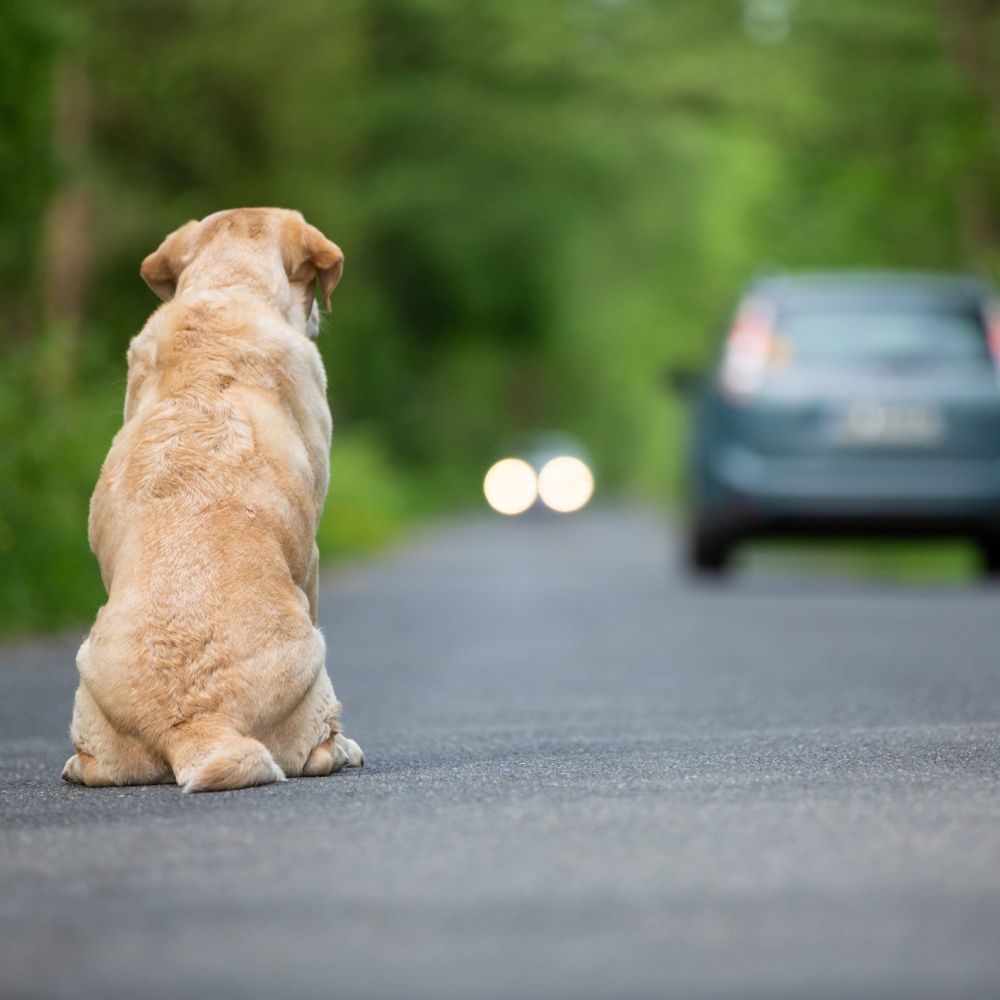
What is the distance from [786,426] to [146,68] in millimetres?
10098

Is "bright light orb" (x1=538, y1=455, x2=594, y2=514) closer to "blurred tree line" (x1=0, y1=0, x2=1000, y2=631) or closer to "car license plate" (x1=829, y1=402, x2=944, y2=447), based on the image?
"blurred tree line" (x1=0, y1=0, x2=1000, y2=631)

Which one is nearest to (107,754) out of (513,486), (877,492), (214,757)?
(214,757)

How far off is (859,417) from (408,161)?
72.3ft

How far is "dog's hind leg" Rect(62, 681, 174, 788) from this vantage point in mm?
4840

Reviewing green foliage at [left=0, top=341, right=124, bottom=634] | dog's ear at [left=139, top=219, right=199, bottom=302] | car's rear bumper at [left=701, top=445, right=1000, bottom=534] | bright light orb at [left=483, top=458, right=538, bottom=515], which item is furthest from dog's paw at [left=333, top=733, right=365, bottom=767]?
bright light orb at [left=483, top=458, right=538, bottom=515]

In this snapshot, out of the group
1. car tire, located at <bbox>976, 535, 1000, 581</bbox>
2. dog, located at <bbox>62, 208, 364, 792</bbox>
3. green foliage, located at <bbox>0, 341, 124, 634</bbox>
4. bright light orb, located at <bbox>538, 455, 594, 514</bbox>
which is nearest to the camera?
dog, located at <bbox>62, 208, 364, 792</bbox>

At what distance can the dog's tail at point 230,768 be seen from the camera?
4609 mm

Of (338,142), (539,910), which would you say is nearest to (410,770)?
(539,910)

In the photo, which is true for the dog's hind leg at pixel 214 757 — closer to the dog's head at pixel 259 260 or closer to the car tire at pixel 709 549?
the dog's head at pixel 259 260

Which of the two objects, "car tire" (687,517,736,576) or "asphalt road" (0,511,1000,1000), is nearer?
"asphalt road" (0,511,1000,1000)

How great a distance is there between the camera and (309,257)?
19.1 feet

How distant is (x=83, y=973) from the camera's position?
2.98 meters

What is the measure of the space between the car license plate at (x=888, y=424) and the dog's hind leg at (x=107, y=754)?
863 cm

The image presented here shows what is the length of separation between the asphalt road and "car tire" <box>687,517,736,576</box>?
19.4 ft
